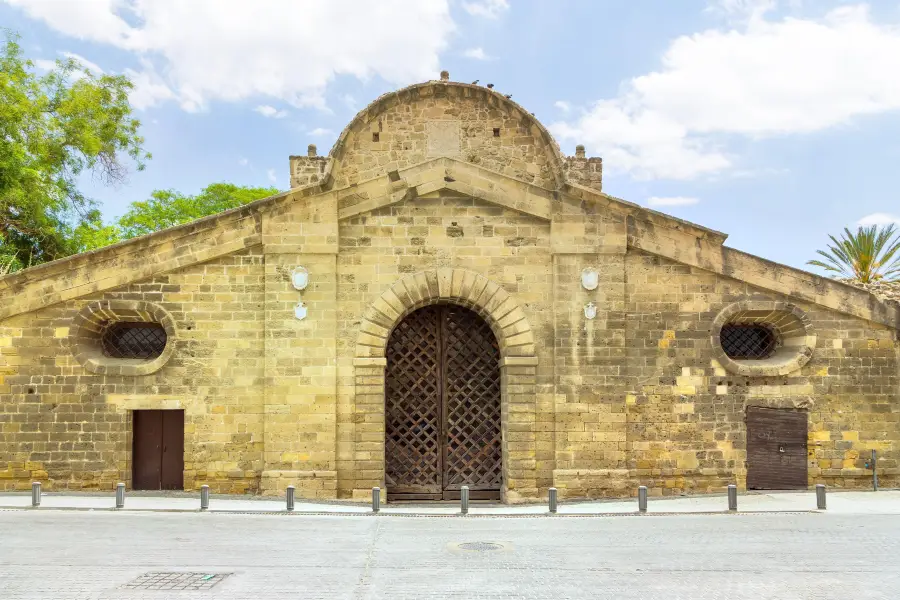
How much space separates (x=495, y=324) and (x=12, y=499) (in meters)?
10.0

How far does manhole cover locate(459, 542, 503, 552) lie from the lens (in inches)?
442

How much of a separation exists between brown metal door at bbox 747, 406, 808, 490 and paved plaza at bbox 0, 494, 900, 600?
2.58 metres

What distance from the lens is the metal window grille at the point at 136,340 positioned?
17.4m

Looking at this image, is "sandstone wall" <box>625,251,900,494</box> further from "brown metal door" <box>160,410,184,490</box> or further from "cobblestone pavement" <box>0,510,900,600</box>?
"brown metal door" <box>160,410,184,490</box>

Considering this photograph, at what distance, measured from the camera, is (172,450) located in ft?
55.2

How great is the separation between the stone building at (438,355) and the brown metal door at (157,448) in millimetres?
42

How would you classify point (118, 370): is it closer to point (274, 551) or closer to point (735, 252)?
point (274, 551)

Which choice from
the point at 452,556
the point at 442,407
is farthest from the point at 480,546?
the point at 442,407

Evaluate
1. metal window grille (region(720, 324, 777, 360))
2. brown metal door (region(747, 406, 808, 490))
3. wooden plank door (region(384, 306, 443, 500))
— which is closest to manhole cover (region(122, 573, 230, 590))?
wooden plank door (region(384, 306, 443, 500))

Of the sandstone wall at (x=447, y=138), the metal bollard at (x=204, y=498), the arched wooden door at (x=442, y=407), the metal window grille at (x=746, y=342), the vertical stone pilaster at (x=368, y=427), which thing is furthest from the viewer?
the sandstone wall at (x=447, y=138)

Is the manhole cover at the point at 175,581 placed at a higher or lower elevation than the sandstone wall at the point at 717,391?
lower

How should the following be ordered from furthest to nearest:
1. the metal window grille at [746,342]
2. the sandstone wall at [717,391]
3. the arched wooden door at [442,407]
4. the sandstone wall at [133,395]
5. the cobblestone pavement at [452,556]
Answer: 1. the metal window grille at [746,342]
2. the arched wooden door at [442,407]
3. the sandstone wall at [717,391]
4. the sandstone wall at [133,395]
5. the cobblestone pavement at [452,556]

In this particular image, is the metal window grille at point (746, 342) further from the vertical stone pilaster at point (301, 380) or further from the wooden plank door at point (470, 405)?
the vertical stone pilaster at point (301, 380)

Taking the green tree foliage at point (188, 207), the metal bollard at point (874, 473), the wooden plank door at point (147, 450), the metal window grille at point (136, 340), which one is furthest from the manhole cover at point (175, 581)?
the green tree foliage at point (188, 207)
